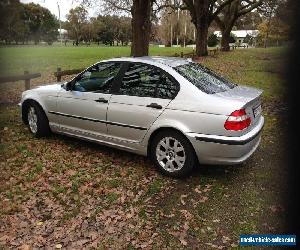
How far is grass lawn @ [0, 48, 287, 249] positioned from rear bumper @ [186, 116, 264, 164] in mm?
435

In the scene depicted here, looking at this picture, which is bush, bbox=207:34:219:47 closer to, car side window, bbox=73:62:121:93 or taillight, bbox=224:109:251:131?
car side window, bbox=73:62:121:93

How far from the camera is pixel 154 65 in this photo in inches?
218

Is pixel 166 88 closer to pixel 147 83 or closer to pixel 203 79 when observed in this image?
pixel 147 83

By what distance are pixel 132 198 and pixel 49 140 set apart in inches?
111

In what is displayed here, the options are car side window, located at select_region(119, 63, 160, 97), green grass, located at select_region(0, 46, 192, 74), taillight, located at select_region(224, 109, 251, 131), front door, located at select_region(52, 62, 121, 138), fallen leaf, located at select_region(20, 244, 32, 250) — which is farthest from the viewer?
green grass, located at select_region(0, 46, 192, 74)

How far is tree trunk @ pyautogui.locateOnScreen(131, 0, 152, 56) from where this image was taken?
12.1 m

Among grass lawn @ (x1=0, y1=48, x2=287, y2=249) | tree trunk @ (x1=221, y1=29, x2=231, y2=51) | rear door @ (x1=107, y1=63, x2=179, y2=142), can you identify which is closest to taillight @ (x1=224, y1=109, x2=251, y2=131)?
grass lawn @ (x1=0, y1=48, x2=287, y2=249)

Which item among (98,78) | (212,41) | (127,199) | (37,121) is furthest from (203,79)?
(212,41)

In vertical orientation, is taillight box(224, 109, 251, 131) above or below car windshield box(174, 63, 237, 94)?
below

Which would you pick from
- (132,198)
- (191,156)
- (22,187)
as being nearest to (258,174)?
(191,156)

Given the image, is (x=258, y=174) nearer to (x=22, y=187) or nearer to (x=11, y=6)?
(x=22, y=187)

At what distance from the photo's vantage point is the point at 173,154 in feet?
17.1

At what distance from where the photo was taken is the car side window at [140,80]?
5.42 meters

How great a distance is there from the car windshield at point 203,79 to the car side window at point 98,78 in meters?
1.11
